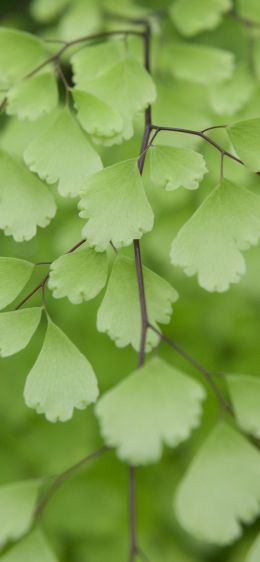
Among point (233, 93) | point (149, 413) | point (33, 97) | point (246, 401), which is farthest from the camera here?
point (233, 93)

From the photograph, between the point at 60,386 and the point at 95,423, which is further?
the point at 95,423

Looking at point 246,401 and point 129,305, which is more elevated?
point 129,305

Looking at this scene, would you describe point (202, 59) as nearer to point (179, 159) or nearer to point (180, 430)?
point (179, 159)

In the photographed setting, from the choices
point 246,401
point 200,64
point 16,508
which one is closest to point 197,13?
point 200,64

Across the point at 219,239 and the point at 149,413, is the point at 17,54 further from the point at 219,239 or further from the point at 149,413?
the point at 149,413

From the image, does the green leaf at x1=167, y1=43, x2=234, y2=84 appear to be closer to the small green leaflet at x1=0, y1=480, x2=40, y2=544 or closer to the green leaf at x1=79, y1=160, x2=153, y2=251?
the green leaf at x1=79, y1=160, x2=153, y2=251

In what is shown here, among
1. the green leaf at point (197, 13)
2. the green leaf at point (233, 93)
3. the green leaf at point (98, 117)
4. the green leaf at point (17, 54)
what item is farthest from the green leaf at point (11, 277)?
the green leaf at point (197, 13)
